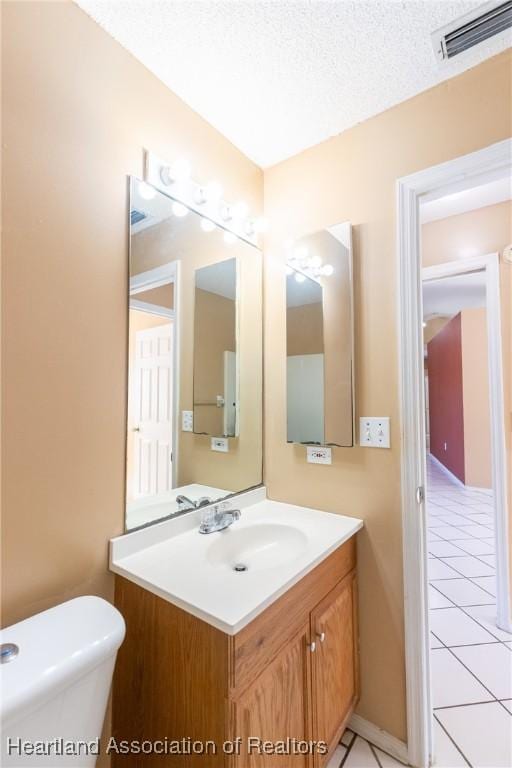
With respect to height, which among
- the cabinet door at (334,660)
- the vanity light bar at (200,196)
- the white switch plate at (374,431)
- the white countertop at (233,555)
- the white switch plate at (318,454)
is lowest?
the cabinet door at (334,660)

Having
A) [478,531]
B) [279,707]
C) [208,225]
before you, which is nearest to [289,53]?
[208,225]

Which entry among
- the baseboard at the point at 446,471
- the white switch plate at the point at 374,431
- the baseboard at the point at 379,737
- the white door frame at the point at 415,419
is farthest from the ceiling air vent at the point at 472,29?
the baseboard at the point at 446,471

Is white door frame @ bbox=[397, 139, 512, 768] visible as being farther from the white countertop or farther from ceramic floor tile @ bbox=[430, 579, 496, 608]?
ceramic floor tile @ bbox=[430, 579, 496, 608]

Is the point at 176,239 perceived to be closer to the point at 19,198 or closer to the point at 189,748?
the point at 19,198

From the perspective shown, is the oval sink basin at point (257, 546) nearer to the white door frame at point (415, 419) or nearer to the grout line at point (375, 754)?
the white door frame at point (415, 419)

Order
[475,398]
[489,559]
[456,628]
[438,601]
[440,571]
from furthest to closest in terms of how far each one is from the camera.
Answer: [475,398] < [489,559] < [440,571] < [438,601] < [456,628]

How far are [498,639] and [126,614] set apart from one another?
207 cm

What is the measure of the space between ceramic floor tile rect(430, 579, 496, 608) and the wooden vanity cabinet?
1.45 metres

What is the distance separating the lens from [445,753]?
50.6 inches

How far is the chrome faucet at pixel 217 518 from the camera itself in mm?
1284

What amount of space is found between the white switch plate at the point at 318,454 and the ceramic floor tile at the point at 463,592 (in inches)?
59.3

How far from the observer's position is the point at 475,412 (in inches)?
190

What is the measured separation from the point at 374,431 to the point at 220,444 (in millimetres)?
683

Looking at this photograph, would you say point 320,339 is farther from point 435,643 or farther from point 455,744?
point 435,643
